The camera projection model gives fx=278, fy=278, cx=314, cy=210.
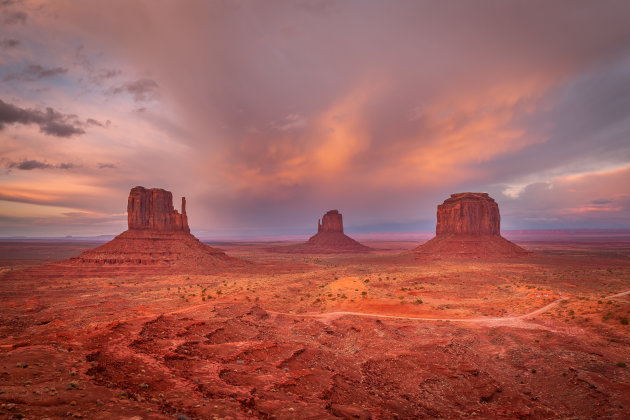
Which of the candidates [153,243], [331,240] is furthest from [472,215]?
[153,243]

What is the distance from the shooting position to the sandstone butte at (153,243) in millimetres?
75062

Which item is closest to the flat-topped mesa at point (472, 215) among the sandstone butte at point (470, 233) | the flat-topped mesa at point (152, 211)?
the sandstone butte at point (470, 233)

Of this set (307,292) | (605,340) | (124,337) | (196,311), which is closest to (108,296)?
(196,311)

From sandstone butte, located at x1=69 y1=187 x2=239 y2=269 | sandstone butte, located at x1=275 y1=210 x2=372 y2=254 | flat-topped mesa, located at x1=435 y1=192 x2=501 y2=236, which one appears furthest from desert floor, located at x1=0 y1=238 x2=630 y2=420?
sandstone butte, located at x1=275 y1=210 x2=372 y2=254

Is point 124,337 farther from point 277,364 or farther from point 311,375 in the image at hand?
point 311,375

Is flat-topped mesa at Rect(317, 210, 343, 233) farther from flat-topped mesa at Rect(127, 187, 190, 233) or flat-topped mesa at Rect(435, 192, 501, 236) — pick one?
flat-topped mesa at Rect(127, 187, 190, 233)

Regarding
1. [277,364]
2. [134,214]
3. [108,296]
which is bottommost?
[108,296]

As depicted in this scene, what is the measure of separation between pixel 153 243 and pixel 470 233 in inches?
4236

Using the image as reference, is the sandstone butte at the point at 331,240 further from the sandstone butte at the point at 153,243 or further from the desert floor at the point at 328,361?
the desert floor at the point at 328,361

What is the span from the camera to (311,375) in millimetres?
15039

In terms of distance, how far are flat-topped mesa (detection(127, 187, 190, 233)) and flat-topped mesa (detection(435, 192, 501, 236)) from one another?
323 feet

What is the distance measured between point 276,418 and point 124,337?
11.3 metres

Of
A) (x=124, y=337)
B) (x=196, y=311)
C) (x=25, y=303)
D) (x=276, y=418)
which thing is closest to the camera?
(x=276, y=418)

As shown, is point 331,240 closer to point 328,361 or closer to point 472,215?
point 472,215
